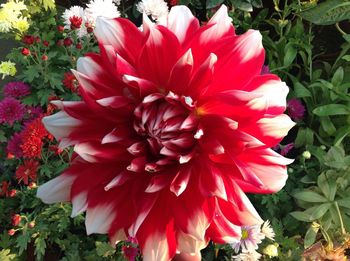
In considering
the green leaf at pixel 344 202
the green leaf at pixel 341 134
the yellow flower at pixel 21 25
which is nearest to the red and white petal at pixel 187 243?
the green leaf at pixel 344 202

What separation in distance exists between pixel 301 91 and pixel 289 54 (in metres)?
0.20

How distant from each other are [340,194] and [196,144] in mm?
1327

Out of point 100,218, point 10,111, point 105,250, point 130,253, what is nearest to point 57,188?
point 100,218

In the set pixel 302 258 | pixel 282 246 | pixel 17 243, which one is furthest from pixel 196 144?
pixel 17 243

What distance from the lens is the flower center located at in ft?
1.89

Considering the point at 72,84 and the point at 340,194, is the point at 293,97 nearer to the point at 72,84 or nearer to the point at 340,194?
the point at 340,194

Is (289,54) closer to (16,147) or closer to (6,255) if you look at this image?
(16,147)

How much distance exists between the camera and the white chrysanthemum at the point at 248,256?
1.44 meters

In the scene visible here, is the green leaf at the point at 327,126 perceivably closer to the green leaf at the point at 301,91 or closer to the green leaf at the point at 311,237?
the green leaf at the point at 301,91

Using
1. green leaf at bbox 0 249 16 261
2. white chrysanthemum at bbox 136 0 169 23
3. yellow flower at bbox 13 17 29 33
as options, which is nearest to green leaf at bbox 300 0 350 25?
white chrysanthemum at bbox 136 0 169 23

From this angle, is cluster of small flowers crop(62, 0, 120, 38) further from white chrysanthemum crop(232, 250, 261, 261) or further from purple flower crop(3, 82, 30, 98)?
white chrysanthemum crop(232, 250, 261, 261)

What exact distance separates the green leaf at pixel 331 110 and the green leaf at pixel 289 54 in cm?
26

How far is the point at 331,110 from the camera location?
1.88m

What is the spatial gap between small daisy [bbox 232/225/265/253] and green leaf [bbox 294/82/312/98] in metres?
0.71
